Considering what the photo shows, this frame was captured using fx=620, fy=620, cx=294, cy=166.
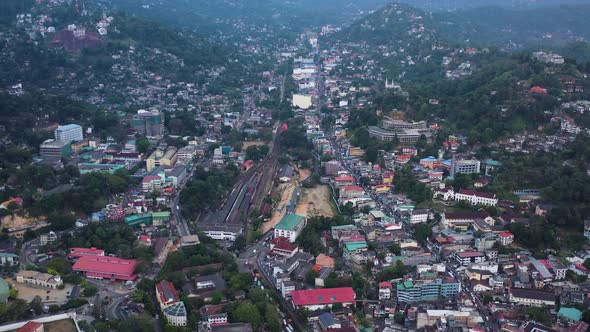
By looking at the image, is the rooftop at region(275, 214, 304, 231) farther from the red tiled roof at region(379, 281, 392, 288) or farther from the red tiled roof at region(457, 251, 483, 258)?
the red tiled roof at region(457, 251, 483, 258)

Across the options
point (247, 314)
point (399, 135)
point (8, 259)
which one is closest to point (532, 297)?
point (247, 314)

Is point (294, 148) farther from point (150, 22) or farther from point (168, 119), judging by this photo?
point (150, 22)

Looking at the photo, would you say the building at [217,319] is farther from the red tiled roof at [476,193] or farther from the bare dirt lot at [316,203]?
the red tiled roof at [476,193]

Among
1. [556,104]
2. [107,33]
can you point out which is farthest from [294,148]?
[107,33]

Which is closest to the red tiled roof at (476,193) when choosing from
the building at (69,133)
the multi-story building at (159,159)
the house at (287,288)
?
the house at (287,288)

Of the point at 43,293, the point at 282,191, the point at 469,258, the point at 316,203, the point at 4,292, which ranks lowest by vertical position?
the point at 282,191

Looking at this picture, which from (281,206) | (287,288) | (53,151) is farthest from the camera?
(53,151)

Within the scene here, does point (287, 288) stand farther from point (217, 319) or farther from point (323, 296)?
point (217, 319)
